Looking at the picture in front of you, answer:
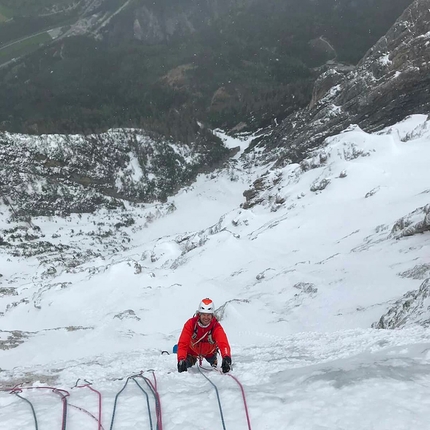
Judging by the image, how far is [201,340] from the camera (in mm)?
8008

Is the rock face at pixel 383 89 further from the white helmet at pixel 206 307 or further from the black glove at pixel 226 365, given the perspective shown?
the black glove at pixel 226 365

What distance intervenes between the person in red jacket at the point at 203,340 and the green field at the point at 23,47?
19435cm

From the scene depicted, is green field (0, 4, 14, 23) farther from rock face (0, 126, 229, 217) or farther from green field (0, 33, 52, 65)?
rock face (0, 126, 229, 217)

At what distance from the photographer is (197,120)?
340 feet

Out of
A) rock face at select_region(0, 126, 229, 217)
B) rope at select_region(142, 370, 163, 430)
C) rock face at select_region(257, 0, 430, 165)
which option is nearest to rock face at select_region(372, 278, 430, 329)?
rope at select_region(142, 370, 163, 430)

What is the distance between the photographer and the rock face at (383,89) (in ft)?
160

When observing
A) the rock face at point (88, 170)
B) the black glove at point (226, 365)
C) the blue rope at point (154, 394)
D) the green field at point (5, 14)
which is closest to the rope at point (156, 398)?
the blue rope at point (154, 394)

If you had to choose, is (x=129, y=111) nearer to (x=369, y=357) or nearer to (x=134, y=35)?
(x=134, y=35)

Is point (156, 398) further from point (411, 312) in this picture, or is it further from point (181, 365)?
point (411, 312)

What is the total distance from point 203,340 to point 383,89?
5590 cm

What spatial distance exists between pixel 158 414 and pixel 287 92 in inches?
4116

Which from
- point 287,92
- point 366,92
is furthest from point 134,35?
point 366,92

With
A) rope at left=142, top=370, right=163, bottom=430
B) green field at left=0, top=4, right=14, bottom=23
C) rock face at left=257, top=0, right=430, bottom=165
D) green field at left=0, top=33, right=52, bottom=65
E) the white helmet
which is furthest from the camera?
green field at left=0, top=4, right=14, bottom=23

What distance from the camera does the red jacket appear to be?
24.1 ft
